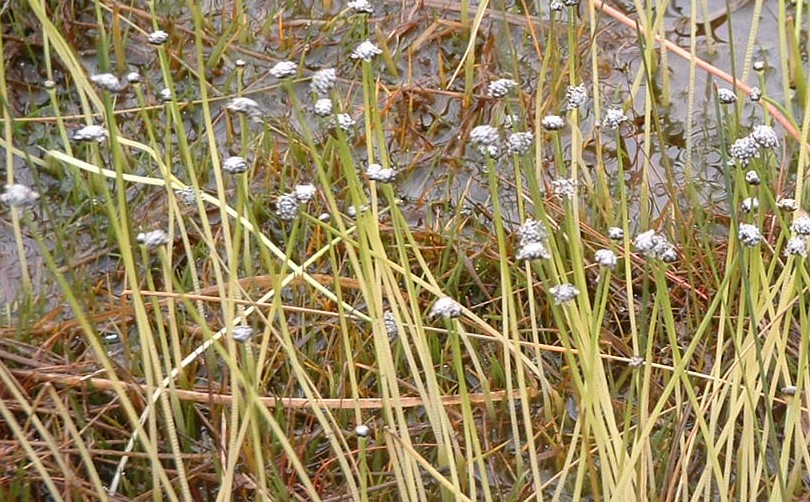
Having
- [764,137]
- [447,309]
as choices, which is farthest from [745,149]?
[447,309]

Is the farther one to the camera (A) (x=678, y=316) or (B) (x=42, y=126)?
(B) (x=42, y=126)

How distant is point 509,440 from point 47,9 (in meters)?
1.44

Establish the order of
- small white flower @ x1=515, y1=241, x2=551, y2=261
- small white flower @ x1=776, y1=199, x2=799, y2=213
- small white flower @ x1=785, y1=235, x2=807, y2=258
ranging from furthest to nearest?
1. small white flower @ x1=776, y1=199, x2=799, y2=213
2. small white flower @ x1=785, y1=235, x2=807, y2=258
3. small white flower @ x1=515, y1=241, x2=551, y2=261

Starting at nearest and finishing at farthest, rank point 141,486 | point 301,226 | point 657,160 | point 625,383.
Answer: point 141,486, point 625,383, point 301,226, point 657,160

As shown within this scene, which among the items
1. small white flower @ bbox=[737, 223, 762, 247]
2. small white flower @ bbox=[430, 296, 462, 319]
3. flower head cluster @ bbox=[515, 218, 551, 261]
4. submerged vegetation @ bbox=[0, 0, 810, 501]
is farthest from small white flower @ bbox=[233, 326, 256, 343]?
small white flower @ bbox=[737, 223, 762, 247]

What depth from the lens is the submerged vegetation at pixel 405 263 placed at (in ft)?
A: 4.49

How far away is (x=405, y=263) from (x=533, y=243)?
26cm

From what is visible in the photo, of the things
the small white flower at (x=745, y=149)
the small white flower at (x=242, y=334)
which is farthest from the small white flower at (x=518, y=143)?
the small white flower at (x=242, y=334)

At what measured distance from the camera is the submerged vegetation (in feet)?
4.49

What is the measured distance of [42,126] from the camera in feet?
7.07

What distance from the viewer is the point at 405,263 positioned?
4.57ft

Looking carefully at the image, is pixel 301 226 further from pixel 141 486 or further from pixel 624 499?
pixel 624 499

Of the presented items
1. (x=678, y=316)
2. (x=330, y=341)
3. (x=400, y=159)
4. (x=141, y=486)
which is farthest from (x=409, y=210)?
(x=141, y=486)

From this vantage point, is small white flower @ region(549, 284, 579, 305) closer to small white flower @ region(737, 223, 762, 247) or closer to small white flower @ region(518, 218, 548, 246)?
small white flower @ region(518, 218, 548, 246)
